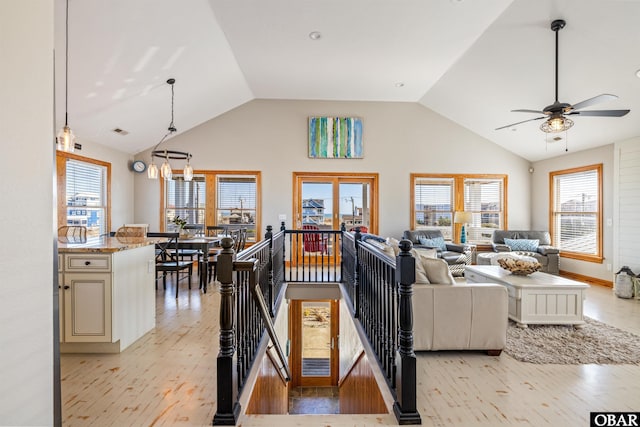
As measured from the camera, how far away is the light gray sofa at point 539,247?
6.04m

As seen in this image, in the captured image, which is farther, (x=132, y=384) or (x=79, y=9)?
(x=79, y=9)

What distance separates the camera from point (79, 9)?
3.06m

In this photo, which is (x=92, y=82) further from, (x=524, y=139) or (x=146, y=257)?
(x=524, y=139)

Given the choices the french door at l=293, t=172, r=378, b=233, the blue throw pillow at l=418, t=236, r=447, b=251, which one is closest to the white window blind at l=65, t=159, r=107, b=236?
the french door at l=293, t=172, r=378, b=233

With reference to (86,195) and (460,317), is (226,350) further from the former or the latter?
(86,195)

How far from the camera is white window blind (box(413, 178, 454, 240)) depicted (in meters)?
7.03

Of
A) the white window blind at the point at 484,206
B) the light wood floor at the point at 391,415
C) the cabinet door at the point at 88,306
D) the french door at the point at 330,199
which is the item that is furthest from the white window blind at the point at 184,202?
the white window blind at the point at 484,206

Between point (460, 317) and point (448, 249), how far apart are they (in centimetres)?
382

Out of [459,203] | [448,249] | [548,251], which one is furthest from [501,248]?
[459,203]

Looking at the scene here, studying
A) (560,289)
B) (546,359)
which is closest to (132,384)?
(546,359)

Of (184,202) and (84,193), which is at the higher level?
(84,193)

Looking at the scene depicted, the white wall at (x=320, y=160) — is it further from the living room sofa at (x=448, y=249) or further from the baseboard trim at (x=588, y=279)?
the baseboard trim at (x=588, y=279)

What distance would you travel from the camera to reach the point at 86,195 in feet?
18.5

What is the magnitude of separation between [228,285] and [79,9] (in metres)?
3.29
